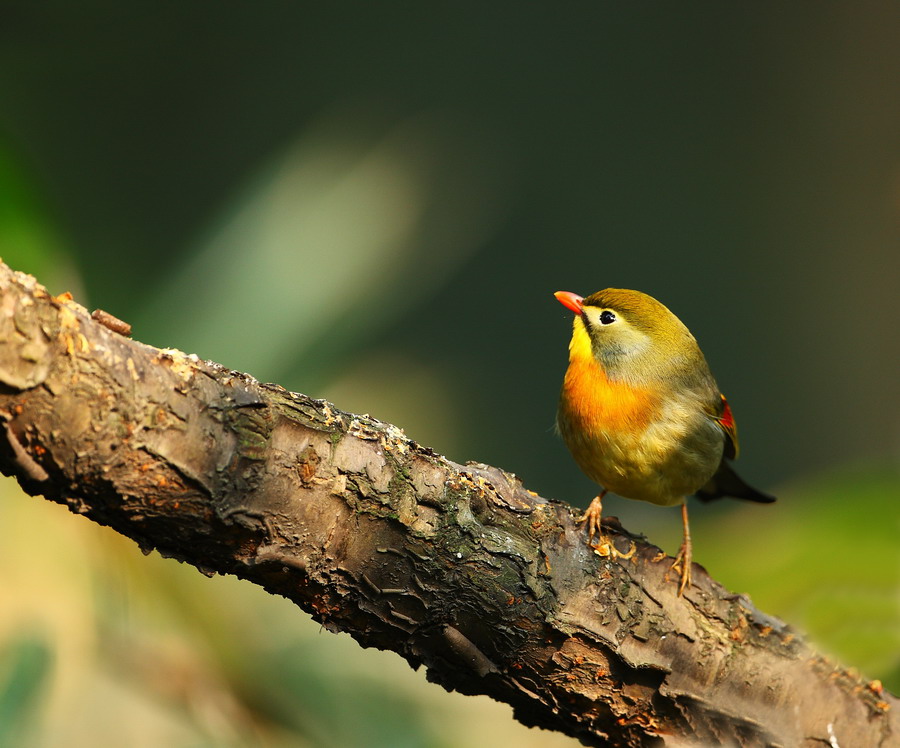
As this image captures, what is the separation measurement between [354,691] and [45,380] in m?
1.83

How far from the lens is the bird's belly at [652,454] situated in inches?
88.6

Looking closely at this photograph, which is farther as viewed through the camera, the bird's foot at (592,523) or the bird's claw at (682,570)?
the bird's claw at (682,570)

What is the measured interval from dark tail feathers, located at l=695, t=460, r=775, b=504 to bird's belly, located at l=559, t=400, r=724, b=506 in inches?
15.7

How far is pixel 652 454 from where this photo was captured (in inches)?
88.4

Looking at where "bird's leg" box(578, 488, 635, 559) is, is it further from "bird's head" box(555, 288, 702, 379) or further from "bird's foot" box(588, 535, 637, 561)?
"bird's head" box(555, 288, 702, 379)

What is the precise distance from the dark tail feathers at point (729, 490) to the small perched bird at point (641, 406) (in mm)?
253

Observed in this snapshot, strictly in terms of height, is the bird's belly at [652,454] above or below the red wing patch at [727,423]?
below

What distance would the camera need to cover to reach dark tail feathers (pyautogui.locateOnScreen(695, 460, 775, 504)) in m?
2.73

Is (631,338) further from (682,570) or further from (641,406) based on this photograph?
(682,570)

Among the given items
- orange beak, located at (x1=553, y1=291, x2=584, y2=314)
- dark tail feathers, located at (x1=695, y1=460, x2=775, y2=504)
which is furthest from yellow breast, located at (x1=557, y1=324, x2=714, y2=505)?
dark tail feathers, located at (x1=695, y1=460, x2=775, y2=504)

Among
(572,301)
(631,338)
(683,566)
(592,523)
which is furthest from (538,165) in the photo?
(592,523)

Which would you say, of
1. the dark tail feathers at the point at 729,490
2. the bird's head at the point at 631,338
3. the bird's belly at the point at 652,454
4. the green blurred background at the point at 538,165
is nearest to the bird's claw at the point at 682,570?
the bird's belly at the point at 652,454

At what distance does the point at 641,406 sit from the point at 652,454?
0.12m

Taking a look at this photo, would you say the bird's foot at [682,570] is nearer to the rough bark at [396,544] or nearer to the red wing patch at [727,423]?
the rough bark at [396,544]
